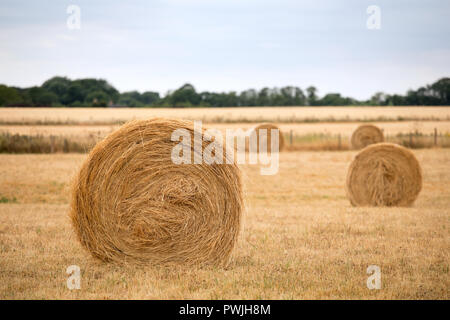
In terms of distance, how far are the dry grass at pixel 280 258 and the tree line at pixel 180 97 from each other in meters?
50.3

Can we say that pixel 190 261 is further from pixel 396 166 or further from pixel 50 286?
pixel 396 166

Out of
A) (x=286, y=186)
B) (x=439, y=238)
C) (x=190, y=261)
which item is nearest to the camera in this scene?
(x=190, y=261)

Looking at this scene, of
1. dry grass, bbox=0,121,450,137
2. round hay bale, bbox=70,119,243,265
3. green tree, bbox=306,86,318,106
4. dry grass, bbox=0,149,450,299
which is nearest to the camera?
dry grass, bbox=0,149,450,299

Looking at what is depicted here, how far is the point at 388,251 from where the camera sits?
8242 millimetres

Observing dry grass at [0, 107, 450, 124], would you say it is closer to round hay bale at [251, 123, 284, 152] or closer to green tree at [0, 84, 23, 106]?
green tree at [0, 84, 23, 106]

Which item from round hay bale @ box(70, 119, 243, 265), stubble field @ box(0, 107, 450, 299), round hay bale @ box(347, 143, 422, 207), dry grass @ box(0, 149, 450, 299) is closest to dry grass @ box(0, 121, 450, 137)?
stubble field @ box(0, 107, 450, 299)

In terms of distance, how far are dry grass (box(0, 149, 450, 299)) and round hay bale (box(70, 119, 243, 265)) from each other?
0.29 metres

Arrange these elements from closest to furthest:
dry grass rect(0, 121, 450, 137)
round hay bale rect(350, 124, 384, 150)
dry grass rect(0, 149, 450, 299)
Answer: dry grass rect(0, 149, 450, 299), round hay bale rect(350, 124, 384, 150), dry grass rect(0, 121, 450, 137)

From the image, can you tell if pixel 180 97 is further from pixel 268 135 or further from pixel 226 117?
pixel 268 135

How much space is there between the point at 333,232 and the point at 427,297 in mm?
3924

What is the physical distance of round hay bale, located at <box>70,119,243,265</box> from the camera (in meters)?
7.47

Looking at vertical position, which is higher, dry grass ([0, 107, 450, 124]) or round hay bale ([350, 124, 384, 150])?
dry grass ([0, 107, 450, 124])

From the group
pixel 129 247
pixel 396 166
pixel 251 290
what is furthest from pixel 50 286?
pixel 396 166

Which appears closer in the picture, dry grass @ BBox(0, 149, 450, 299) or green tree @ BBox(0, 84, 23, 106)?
dry grass @ BBox(0, 149, 450, 299)
